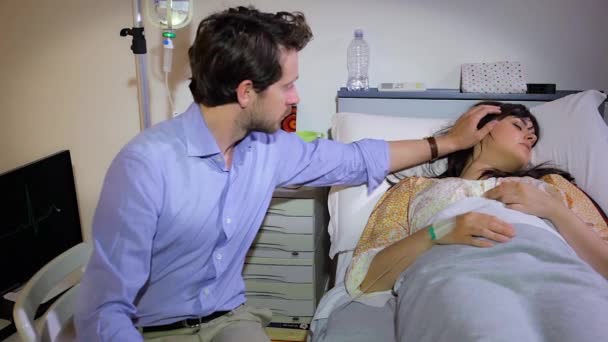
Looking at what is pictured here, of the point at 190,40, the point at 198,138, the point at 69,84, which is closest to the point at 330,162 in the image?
the point at 198,138

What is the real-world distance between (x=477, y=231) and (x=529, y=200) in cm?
21

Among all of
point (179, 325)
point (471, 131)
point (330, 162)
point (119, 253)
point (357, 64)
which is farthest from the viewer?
point (357, 64)

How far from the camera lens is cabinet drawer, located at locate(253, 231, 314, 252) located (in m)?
1.88

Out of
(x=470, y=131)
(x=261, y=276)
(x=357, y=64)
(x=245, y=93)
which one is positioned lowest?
(x=261, y=276)

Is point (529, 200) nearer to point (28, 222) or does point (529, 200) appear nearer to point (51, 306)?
point (51, 306)

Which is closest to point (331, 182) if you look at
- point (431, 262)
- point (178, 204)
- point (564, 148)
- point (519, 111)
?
point (431, 262)

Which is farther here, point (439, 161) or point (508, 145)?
point (439, 161)

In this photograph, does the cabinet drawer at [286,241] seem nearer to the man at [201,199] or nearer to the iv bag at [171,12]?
the man at [201,199]

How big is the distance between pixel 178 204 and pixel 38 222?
47.5 inches

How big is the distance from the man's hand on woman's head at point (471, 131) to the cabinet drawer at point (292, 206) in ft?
1.79

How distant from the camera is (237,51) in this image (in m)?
1.17

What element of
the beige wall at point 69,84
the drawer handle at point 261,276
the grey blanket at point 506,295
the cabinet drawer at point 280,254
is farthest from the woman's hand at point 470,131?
the beige wall at point 69,84

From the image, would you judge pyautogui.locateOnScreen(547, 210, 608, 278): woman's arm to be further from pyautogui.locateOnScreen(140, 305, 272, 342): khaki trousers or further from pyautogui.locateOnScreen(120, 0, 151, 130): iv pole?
pyautogui.locateOnScreen(120, 0, 151, 130): iv pole

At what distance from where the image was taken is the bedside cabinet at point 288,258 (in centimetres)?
187
